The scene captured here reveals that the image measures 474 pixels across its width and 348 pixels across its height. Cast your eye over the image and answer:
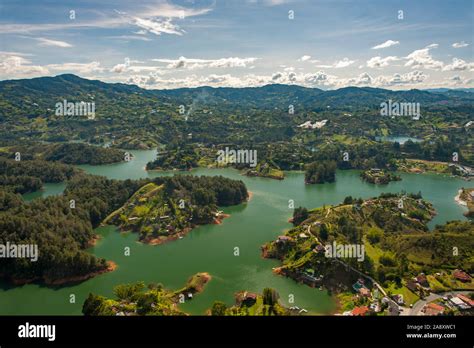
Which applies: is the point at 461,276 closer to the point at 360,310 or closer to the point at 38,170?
the point at 360,310

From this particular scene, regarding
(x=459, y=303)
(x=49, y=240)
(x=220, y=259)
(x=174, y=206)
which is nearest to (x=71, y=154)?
(x=174, y=206)

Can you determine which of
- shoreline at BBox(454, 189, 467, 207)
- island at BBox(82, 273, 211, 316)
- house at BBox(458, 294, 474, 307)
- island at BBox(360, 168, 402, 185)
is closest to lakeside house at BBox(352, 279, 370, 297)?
house at BBox(458, 294, 474, 307)

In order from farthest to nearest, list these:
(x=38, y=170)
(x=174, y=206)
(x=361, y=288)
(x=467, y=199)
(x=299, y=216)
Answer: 1. (x=38, y=170)
2. (x=467, y=199)
3. (x=174, y=206)
4. (x=299, y=216)
5. (x=361, y=288)

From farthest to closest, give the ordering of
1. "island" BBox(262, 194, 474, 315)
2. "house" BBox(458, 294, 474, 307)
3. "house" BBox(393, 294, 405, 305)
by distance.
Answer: "island" BBox(262, 194, 474, 315), "house" BBox(393, 294, 405, 305), "house" BBox(458, 294, 474, 307)

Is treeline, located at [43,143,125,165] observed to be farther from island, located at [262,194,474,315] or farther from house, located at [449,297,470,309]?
house, located at [449,297,470,309]

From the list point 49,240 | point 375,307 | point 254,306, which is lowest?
point 254,306

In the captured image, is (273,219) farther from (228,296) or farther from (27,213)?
(27,213)

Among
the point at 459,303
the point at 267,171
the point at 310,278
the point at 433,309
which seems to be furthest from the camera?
the point at 267,171
